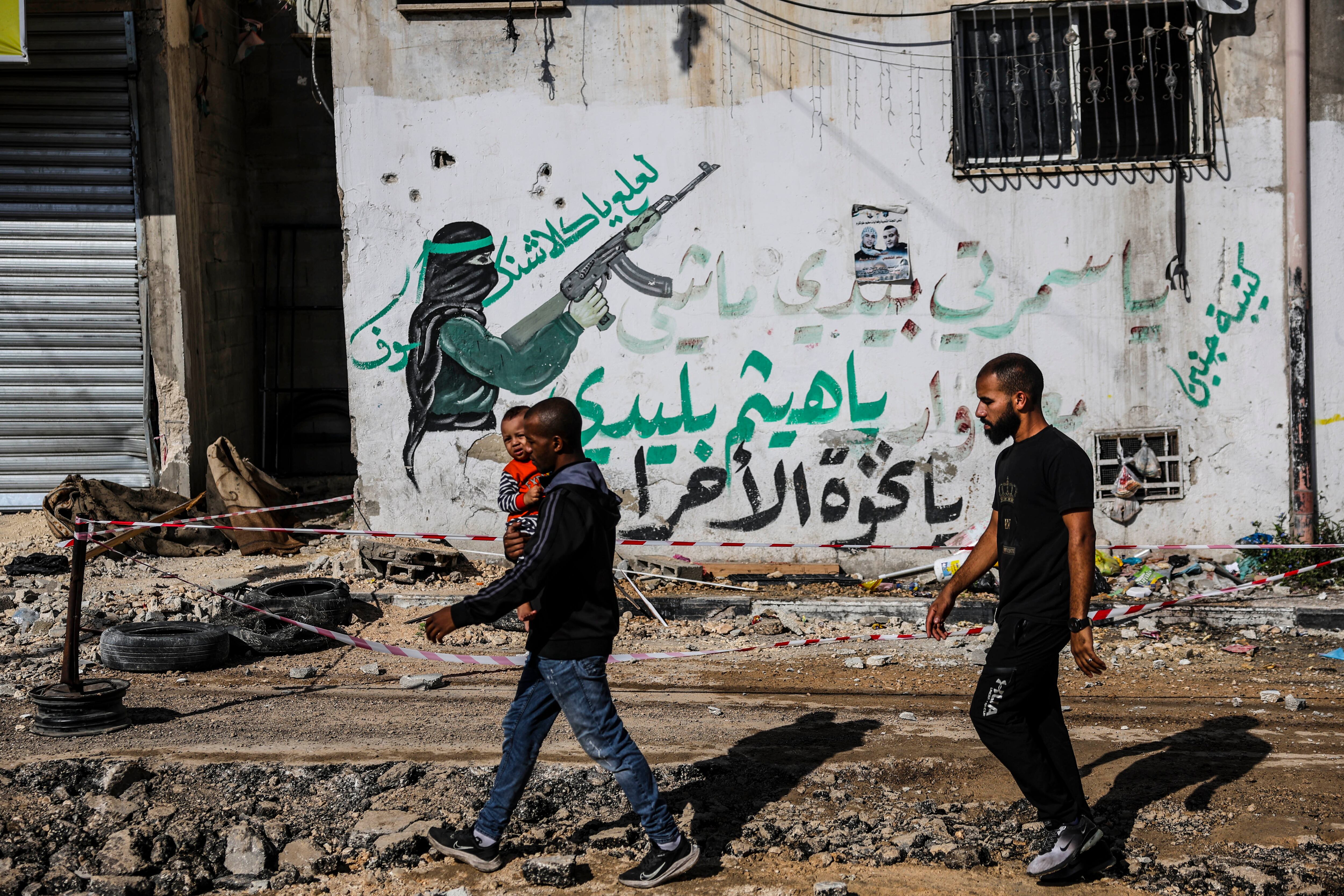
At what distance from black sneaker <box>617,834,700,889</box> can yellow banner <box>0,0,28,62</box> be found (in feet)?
27.4

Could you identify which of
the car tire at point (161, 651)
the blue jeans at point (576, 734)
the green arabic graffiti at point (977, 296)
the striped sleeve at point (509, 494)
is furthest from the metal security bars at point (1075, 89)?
the car tire at point (161, 651)

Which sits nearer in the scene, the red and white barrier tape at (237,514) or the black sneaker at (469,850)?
the black sneaker at (469,850)

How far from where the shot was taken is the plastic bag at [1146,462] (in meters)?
8.91

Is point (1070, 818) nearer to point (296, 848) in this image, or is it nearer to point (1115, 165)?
point (296, 848)

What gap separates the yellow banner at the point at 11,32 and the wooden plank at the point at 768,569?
262 inches

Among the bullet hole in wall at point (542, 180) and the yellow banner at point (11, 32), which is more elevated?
the yellow banner at point (11, 32)

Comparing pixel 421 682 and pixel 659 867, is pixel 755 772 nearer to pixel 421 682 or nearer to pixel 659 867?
pixel 659 867

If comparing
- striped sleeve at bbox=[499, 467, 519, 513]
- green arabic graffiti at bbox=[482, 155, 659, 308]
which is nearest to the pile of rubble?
striped sleeve at bbox=[499, 467, 519, 513]

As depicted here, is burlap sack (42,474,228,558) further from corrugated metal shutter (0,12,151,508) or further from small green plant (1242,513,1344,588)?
small green plant (1242,513,1344,588)

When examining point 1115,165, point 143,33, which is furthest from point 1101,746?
point 143,33

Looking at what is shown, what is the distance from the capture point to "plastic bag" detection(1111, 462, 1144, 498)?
8883 mm

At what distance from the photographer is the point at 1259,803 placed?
15.9ft

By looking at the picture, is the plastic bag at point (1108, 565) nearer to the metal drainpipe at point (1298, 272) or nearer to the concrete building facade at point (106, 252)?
the metal drainpipe at point (1298, 272)

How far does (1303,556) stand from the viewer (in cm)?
851
